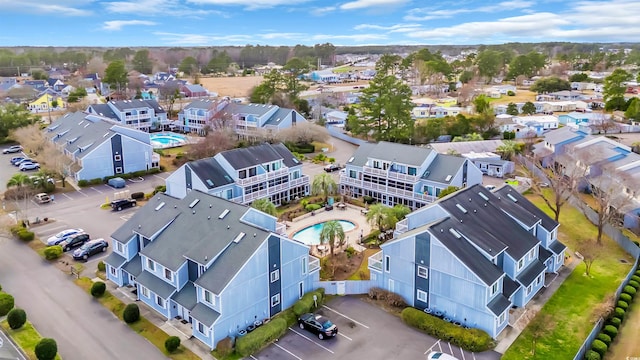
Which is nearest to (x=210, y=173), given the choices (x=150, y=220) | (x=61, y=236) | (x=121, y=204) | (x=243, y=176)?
(x=243, y=176)

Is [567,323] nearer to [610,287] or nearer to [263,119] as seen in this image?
[610,287]

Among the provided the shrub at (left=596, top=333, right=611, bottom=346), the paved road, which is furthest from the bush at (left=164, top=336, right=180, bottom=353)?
the shrub at (left=596, top=333, right=611, bottom=346)

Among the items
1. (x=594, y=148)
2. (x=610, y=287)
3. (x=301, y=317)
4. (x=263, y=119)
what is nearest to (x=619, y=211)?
(x=610, y=287)

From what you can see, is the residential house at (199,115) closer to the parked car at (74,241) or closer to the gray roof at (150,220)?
the parked car at (74,241)

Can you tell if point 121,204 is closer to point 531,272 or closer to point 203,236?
point 203,236

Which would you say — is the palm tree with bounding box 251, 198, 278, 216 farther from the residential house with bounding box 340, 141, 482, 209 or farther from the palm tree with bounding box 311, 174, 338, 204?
the residential house with bounding box 340, 141, 482, 209
